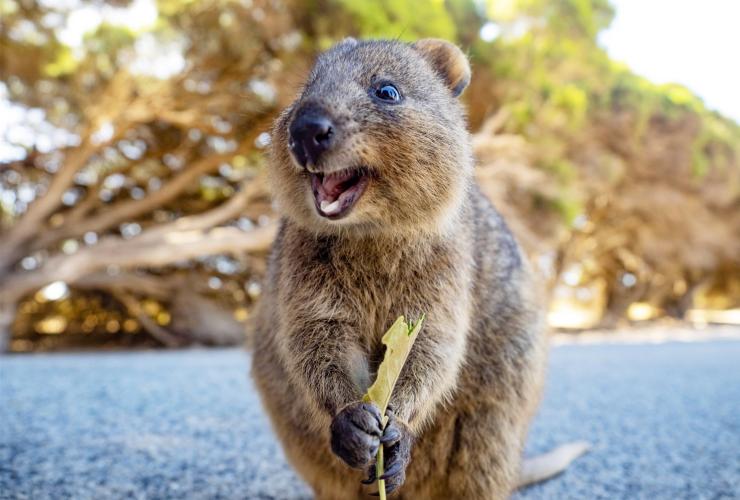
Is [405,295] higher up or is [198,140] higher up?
[198,140]

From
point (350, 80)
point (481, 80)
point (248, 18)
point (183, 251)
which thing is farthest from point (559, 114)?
point (350, 80)

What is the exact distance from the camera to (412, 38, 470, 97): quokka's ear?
238 cm

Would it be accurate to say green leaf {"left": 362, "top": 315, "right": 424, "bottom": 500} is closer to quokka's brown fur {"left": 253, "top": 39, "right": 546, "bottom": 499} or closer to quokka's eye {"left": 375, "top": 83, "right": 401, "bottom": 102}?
quokka's brown fur {"left": 253, "top": 39, "right": 546, "bottom": 499}

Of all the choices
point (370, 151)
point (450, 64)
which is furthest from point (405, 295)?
point (450, 64)

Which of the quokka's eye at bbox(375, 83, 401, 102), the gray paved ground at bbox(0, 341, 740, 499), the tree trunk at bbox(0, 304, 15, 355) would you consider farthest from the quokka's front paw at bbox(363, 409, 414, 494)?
the tree trunk at bbox(0, 304, 15, 355)

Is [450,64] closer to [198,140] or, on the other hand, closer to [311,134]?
[311,134]

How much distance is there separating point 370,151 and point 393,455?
0.94m

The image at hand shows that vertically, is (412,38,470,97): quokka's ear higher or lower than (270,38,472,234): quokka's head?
higher

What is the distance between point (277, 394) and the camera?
2387 mm

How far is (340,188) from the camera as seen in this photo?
1.83 metres

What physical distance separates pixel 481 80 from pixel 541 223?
399 cm

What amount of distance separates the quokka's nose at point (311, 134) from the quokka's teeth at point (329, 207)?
14 centimetres

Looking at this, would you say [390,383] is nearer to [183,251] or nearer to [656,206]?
[183,251]

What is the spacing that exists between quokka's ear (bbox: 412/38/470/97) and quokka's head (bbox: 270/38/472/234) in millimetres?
245
